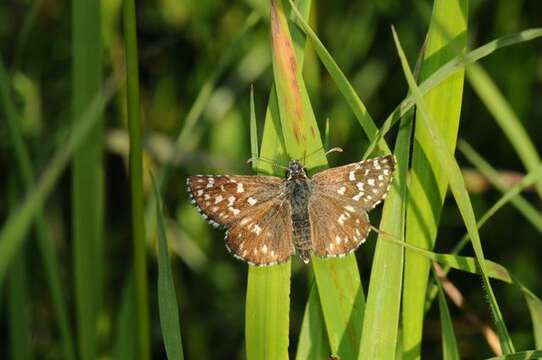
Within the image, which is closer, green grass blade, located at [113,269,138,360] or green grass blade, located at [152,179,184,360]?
green grass blade, located at [152,179,184,360]

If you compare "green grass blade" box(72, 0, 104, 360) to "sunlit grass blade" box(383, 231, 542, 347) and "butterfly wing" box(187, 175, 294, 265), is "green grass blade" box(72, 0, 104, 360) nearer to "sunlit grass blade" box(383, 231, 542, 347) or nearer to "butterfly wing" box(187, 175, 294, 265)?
"butterfly wing" box(187, 175, 294, 265)

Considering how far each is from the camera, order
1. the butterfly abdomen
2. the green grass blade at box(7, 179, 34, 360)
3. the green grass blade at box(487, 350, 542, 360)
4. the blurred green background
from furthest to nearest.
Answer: the blurred green background
the green grass blade at box(7, 179, 34, 360)
the butterfly abdomen
the green grass blade at box(487, 350, 542, 360)

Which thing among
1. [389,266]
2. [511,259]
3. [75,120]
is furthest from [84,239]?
[511,259]

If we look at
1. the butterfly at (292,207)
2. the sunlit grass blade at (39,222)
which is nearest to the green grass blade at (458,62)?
the butterfly at (292,207)

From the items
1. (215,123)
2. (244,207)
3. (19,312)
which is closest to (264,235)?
(244,207)

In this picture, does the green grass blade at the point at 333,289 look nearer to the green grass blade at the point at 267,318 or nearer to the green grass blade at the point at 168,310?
the green grass blade at the point at 267,318

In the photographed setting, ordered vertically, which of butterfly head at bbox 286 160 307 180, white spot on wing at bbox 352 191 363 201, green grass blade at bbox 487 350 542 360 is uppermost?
butterfly head at bbox 286 160 307 180

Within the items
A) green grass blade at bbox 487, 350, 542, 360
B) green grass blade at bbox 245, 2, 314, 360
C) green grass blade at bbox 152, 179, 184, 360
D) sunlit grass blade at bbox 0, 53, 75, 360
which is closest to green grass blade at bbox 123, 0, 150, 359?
green grass blade at bbox 152, 179, 184, 360
